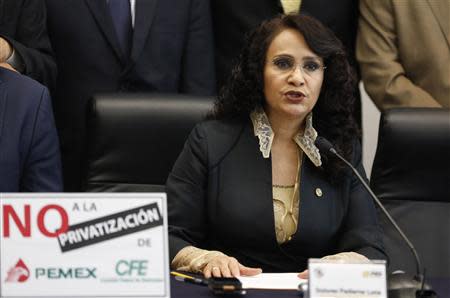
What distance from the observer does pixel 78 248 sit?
5.60 ft

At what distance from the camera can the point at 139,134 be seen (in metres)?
2.54

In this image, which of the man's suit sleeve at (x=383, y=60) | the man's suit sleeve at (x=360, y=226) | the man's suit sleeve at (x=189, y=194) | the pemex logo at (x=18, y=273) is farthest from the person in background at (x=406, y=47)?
the pemex logo at (x=18, y=273)

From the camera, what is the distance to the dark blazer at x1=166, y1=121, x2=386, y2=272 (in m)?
2.37

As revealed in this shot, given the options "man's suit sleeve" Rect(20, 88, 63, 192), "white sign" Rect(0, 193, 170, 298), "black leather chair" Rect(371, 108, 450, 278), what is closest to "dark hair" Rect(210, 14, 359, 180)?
"black leather chair" Rect(371, 108, 450, 278)

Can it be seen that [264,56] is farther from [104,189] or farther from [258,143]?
[104,189]

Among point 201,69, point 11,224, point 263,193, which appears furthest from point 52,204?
point 201,69

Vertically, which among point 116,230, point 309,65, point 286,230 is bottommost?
point 286,230

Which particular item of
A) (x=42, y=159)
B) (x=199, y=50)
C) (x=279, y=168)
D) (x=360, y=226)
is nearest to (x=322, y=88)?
(x=279, y=168)

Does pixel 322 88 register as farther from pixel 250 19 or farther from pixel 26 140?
pixel 26 140

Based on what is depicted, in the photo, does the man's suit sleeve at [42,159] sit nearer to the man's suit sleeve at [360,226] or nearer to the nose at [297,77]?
the nose at [297,77]

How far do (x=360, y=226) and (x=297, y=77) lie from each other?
0.39 metres

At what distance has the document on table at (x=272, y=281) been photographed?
6.60ft

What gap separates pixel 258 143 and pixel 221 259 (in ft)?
1.41

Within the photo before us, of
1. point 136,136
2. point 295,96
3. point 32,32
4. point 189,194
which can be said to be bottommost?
point 189,194
